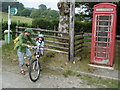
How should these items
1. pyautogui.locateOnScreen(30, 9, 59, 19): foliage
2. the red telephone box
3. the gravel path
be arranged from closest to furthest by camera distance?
the gravel path
the red telephone box
pyautogui.locateOnScreen(30, 9, 59, 19): foliage

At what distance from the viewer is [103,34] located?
675 cm

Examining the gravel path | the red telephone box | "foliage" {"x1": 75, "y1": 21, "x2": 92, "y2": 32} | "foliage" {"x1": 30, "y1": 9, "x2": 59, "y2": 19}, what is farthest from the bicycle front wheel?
"foliage" {"x1": 30, "y1": 9, "x2": 59, "y2": 19}

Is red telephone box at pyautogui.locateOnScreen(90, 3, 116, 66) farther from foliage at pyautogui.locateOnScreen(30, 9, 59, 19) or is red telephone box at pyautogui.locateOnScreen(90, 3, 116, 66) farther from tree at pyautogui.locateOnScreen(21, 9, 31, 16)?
tree at pyautogui.locateOnScreen(21, 9, 31, 16)

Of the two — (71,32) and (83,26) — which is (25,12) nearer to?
(83,26)

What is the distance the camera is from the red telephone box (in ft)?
20.7

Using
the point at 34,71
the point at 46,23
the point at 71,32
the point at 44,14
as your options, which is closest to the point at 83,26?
the point at 46,23

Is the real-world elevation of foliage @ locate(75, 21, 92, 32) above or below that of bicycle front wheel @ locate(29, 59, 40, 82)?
above

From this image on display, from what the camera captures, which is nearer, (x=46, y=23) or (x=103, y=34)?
(x=103, y=34)

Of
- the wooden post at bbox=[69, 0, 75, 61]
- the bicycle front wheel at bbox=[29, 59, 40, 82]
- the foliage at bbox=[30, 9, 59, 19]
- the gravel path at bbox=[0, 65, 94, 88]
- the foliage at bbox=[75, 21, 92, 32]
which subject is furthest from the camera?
the foliage at bbox=[30, 9, 59, 19]

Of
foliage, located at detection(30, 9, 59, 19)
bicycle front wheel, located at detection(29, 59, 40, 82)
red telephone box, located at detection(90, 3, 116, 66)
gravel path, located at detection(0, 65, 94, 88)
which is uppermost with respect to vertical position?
foliage, located at detection(30, 9, 59, 19)

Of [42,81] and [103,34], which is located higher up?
[103,34]

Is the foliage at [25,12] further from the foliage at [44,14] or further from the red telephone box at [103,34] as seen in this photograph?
the red telephone box at [103,34]

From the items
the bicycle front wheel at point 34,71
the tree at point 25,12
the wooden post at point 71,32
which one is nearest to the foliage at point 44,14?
the tree at point 25,12

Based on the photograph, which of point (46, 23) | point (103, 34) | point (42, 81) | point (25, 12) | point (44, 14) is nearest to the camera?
point (42, 81)
